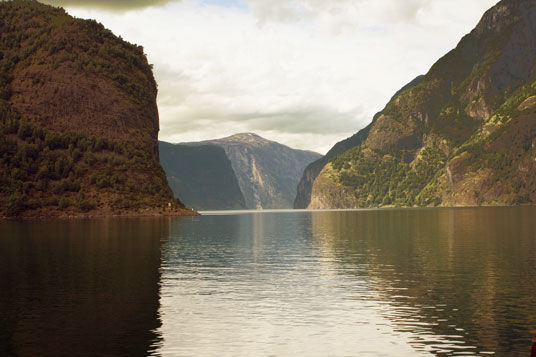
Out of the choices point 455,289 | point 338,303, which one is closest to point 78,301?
point 338,303

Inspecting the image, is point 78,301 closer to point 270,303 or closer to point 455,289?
point 270,303

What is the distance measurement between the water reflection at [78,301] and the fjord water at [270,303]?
10 centimetres

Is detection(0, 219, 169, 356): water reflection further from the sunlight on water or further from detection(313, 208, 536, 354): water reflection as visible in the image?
detection(313, 208, 536, 354): water reflection

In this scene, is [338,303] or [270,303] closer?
[338,303]

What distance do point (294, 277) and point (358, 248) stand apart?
109 ft

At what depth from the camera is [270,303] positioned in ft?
145

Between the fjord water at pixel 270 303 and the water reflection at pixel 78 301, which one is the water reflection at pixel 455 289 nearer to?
the fjord water at pixel 270 303

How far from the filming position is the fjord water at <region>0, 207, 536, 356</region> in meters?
32.2

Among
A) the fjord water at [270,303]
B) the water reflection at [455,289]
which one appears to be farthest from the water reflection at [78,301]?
the water reflection at [455,289]

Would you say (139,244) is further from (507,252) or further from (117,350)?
(117,350)

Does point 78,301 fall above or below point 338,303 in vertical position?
above

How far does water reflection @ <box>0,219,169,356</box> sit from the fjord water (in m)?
0.10

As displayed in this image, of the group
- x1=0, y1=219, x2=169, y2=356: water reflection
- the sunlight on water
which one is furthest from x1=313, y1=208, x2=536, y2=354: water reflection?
x1=0, y1=219, x2=169, y2=356: water reflection

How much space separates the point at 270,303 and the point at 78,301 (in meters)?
13.4
